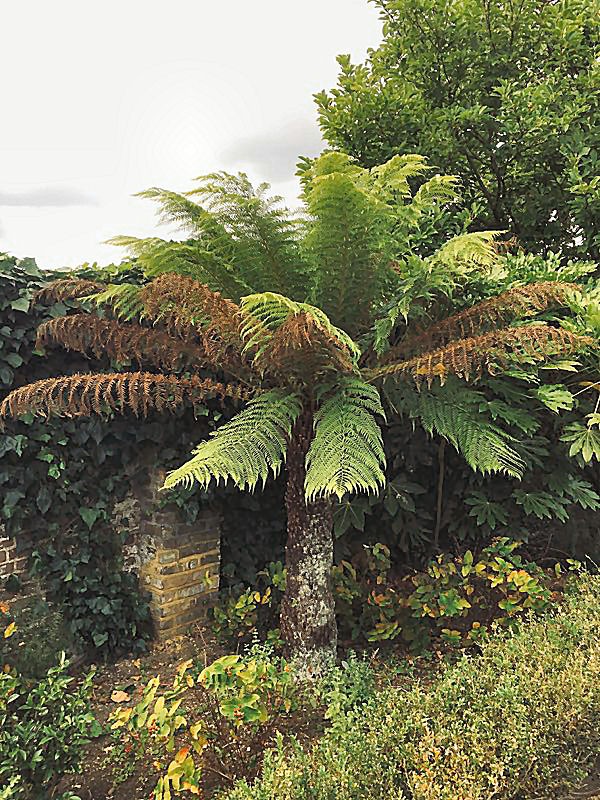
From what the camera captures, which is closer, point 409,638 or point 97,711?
point 97,711

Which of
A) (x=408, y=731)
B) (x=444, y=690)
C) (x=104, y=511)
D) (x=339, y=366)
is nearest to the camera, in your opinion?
Result: (x=408, y=731)

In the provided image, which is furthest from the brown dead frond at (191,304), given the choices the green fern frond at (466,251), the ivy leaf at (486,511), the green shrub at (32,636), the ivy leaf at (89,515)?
the ivy leaf at (486,511)

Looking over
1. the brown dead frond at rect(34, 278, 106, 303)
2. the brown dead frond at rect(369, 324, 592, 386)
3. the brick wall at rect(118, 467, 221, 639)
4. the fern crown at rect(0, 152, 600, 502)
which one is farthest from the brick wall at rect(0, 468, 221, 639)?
the brown dead frond at rect(369, 324, 592, 386)

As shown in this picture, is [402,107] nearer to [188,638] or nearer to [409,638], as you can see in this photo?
[409,638]

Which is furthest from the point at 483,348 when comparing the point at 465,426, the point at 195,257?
the point at 195,257

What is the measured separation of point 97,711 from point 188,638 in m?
0.69

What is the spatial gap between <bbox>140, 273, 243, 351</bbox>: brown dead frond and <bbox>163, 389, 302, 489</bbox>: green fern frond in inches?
11.7

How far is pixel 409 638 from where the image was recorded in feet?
11.2

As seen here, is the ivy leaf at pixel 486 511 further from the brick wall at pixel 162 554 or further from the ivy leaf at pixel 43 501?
the ivy leaf at pixel 43 501

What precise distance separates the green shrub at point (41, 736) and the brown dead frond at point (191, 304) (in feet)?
4.05

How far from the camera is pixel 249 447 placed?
2371 mm

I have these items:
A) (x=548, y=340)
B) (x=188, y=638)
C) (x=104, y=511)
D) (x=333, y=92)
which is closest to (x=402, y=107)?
(x=333, y=92)

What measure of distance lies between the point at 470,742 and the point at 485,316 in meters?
1.46

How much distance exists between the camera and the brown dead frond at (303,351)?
2199mm
